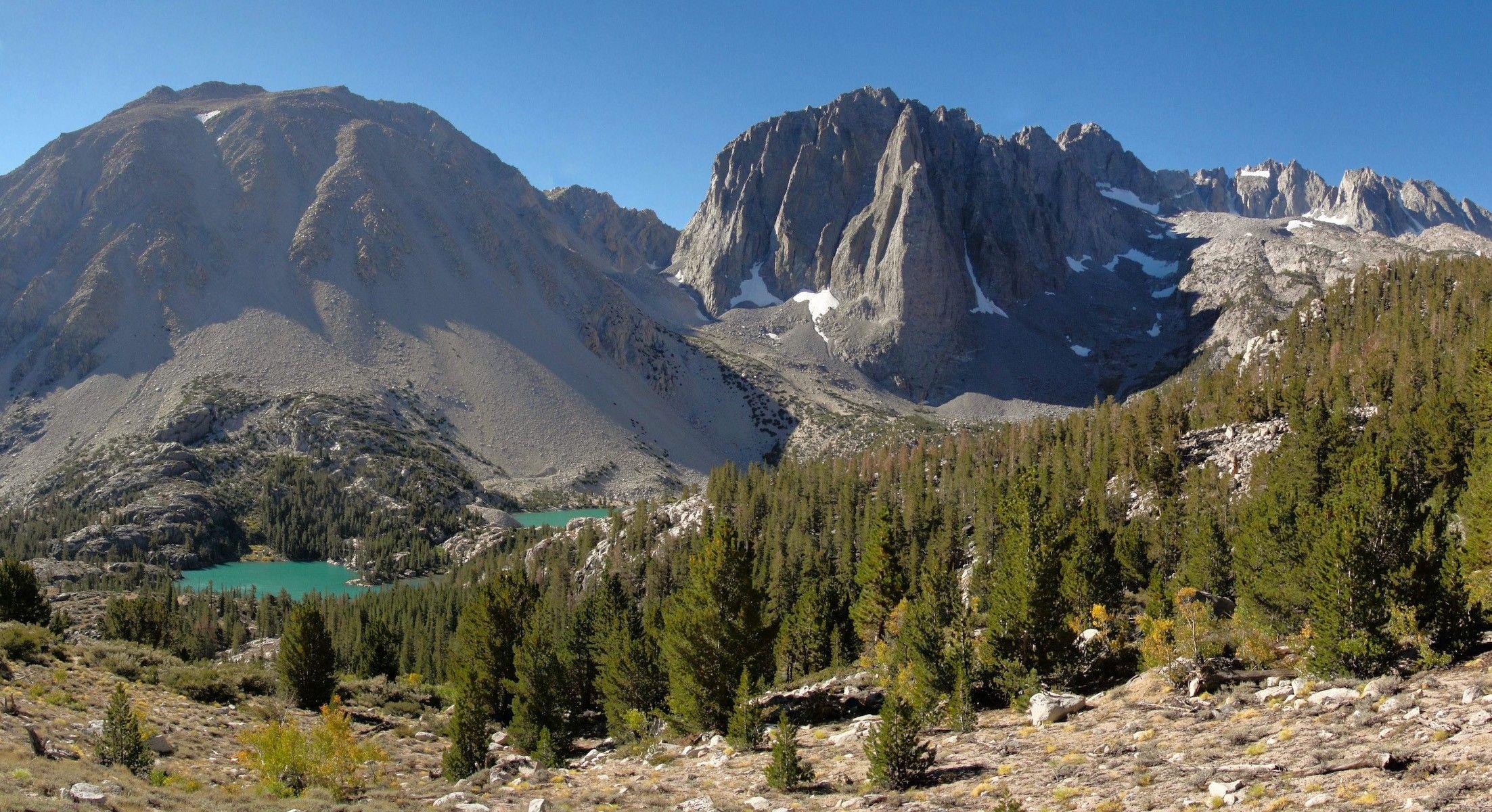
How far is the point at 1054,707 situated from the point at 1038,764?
5.13 meters

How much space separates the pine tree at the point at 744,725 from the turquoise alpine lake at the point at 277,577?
110 meters

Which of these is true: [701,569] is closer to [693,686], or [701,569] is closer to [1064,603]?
[693,686]

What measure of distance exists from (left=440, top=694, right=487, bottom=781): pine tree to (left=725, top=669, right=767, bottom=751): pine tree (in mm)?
10904

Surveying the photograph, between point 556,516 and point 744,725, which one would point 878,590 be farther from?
point 556,516

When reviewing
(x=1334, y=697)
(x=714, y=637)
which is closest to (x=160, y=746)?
(x=714, y=637)

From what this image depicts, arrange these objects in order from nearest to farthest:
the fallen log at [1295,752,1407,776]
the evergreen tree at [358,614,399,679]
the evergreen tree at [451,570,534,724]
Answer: the fallen log at [1295,752,1407,776], the evergreen tree at [451,570,534,724], the evergreen tree at [358,614,399,679]

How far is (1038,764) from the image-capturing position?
62.1 feet

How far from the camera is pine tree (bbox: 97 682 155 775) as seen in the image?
2192 centimetres

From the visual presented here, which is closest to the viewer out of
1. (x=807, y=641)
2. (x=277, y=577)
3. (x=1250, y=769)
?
(x=1250, y=769)


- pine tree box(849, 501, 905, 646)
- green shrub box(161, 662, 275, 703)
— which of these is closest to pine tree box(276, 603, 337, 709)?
green shrub box(161, 662, 275, 703)

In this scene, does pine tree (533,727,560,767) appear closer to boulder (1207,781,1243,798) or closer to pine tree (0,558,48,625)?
boulder (1207,781,1243,798)

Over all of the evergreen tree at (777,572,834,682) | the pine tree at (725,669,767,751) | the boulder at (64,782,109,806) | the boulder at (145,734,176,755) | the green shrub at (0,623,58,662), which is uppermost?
the green shrub at (0,623,58,662)

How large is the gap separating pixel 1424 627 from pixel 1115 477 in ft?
187

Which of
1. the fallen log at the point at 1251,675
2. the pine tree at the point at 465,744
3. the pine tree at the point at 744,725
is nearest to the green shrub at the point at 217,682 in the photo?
the pine tree at the point at 465,744
